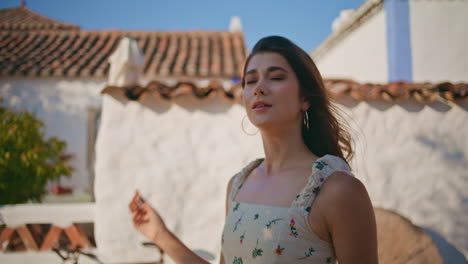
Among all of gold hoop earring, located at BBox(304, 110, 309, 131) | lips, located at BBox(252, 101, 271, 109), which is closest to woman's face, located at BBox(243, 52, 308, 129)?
lips, located at BBox(252, 101, 271, 109)

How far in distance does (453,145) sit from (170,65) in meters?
6.47

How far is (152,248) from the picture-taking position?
3270 millimetres

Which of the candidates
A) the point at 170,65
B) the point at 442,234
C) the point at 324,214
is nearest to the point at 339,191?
the point at 324,214

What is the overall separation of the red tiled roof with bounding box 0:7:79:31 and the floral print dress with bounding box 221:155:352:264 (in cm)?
1286

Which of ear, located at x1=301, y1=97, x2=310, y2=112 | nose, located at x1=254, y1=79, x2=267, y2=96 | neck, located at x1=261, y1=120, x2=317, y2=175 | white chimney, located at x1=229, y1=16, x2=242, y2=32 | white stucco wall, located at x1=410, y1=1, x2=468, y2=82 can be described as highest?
white chimney, located at x1=229, y1=16, x2=242, y2=32

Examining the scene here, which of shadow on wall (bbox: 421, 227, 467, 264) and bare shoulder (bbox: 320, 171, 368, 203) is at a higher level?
bare shoulder (bbox: 320, 171, 368, 203)

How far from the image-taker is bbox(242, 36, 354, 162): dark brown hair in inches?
53.2

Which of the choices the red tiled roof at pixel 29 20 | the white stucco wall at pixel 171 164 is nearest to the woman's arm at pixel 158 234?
the white stucco wall at pixel 171 164

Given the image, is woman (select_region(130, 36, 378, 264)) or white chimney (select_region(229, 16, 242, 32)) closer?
woman (select_region(130, 36, 378, 264))

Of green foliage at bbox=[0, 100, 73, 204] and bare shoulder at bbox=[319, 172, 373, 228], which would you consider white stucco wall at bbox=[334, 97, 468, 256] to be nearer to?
bare shoulder at bbox=[319, 172, 373, 228]

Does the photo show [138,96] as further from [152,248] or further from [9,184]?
[9,184]

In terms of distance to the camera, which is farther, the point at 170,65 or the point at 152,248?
the point at 170,65

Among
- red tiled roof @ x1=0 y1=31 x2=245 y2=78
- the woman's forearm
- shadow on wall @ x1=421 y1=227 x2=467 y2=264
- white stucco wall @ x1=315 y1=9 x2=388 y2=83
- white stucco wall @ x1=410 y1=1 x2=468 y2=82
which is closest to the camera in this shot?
the woman's forearm

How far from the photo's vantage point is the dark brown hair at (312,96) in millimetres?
1352
